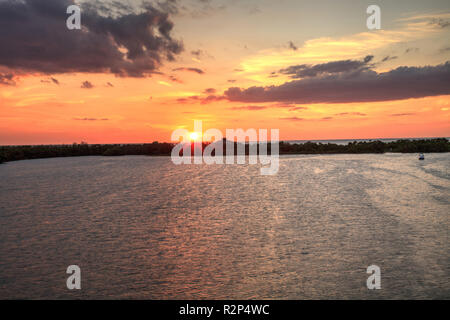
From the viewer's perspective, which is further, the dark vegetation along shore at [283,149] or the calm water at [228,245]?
the dark vegetation along shore at [283,149]

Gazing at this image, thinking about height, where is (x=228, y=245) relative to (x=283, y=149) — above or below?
below

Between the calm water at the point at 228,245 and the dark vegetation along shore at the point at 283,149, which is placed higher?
the dark vegetation along shore at the point at 283,149

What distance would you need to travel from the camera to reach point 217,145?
80.6 metres

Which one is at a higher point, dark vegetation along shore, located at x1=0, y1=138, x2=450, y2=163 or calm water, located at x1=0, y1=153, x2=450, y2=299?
dark vegetation along shore, located at x1=0, y1=138, x2=450, y2=163

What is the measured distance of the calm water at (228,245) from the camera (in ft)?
22.2

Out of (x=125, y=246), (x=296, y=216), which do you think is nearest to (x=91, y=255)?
(x=125, y=246)

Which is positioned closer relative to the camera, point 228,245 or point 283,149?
point 228,245

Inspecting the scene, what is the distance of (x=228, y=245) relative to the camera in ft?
31.8

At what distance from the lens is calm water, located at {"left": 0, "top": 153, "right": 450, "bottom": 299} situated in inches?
266

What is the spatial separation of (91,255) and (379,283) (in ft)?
21.7

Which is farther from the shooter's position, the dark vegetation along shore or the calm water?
the dark vegetation along shore
